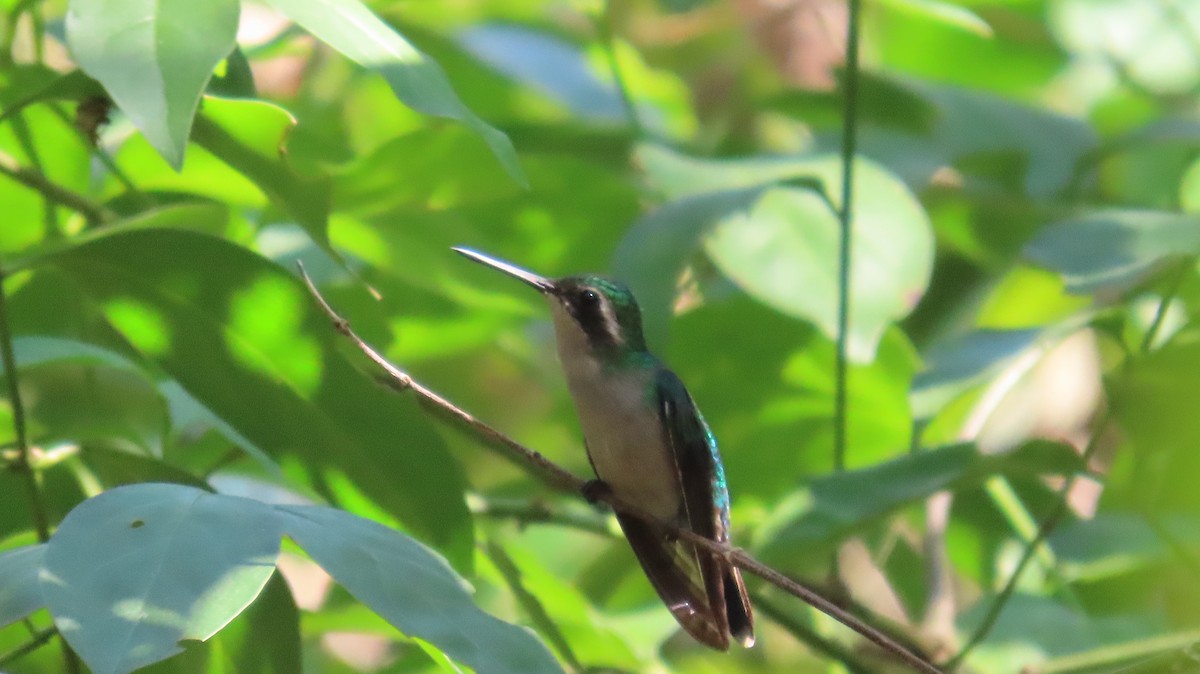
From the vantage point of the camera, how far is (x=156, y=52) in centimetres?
134

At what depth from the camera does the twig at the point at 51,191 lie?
1.80 m

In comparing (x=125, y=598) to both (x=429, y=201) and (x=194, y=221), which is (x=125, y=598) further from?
(x=429, y=201)

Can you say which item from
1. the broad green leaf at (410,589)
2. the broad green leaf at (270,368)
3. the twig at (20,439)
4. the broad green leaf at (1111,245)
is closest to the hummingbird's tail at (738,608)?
the broad green leaf at (270,368)

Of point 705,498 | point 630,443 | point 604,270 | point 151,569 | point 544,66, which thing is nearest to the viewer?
point 151,569

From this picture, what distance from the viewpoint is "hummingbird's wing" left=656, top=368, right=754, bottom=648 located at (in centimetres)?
211

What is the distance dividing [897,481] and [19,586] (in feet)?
4.12

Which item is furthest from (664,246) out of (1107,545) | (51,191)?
(1107,545)

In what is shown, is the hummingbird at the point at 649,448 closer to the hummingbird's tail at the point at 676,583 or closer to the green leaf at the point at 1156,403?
the hummingbird's tail at the point at 676,583

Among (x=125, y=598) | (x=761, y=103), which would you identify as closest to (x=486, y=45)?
(x=761, y=103)

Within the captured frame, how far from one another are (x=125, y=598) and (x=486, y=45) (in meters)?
3.01

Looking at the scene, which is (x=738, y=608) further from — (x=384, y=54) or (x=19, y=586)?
(x=19, y=586)

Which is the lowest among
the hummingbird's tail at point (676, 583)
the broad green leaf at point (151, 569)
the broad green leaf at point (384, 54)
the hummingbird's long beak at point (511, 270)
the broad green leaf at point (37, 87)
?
the hummingbird's tail at point (676, 583)

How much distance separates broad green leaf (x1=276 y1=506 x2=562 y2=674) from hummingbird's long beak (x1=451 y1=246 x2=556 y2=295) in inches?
33.0

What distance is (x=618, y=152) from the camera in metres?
3.23
